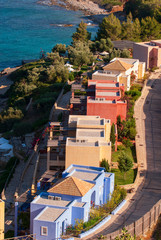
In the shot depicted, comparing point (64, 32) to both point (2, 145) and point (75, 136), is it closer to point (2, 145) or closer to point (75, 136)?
point (2, 145)

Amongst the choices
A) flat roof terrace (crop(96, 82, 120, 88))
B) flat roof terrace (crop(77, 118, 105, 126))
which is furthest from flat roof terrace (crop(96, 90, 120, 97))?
flat roof terrace (crop(77, 118, 105, 126))

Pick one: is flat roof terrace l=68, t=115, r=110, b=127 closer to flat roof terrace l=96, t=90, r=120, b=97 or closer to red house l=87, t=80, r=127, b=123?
red house l=87, t=80, r=127, b=123

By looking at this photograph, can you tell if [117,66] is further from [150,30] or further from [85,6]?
[85,6]

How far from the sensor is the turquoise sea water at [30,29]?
272ft

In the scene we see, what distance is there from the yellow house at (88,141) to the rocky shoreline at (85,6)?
8606cm

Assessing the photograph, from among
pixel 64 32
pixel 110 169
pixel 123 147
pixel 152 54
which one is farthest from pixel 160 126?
pixel 64 32

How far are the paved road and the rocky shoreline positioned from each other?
251ft

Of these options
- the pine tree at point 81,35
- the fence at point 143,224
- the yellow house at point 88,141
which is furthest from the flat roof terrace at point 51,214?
the pine tree at point 81,35

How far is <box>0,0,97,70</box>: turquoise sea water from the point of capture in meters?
82.8

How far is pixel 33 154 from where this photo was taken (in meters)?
29.5

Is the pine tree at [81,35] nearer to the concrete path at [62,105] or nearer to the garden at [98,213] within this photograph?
the concrete path at [62,105]

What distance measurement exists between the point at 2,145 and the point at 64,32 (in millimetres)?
65253

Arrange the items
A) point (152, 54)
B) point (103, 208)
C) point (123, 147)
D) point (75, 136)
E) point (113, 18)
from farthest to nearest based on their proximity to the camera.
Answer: point (113, 18), point (152, 54), point (123, 147), point (75, 136), point (103, 208)

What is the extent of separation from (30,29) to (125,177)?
81.3 meters
